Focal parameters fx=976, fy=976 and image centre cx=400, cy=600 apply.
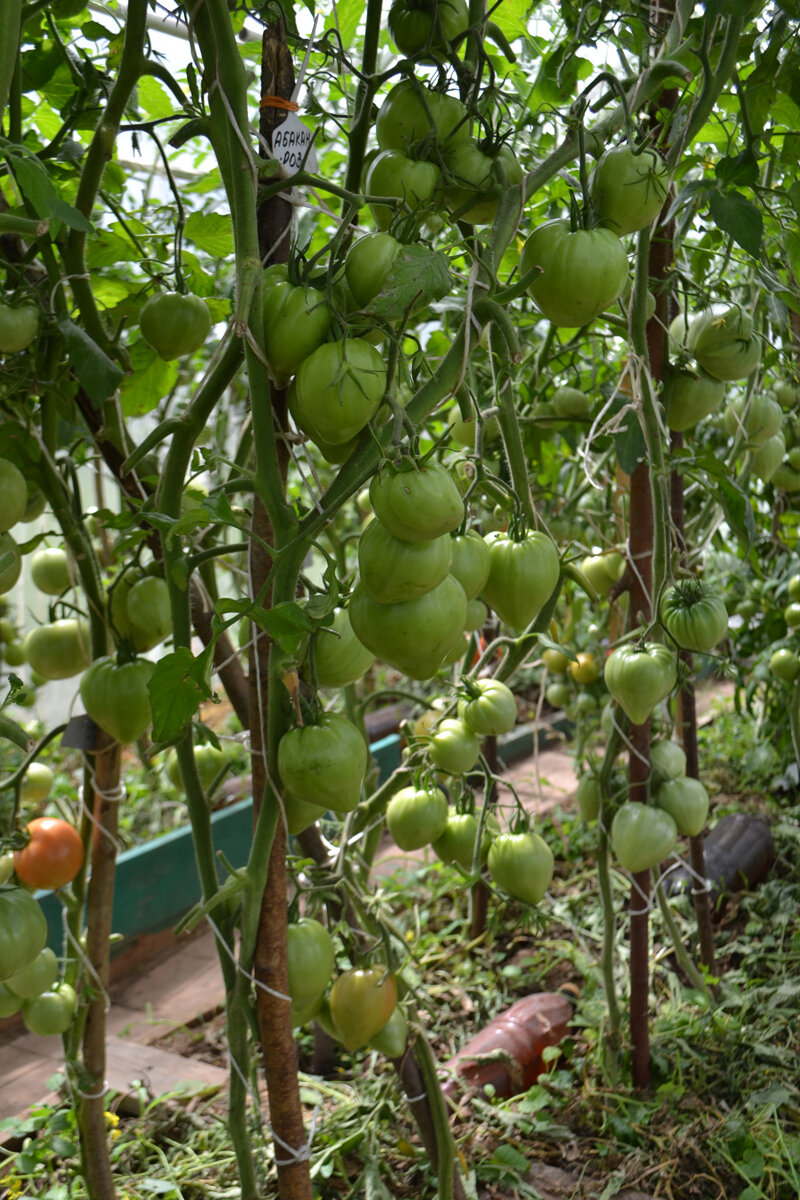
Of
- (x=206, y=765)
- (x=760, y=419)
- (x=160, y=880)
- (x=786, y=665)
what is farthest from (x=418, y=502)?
(x=160, y=880)

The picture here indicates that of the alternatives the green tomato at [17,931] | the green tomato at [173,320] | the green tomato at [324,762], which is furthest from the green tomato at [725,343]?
the green tomato at [17,931]

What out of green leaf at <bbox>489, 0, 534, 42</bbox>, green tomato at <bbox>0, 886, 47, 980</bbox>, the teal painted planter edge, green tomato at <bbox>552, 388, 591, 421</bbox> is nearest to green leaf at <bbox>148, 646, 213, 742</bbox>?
green tomato at <bbox>0, 886, 47, 980</bbox>

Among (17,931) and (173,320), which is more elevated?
(173,320)

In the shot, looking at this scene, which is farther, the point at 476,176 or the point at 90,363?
the point at 90,363

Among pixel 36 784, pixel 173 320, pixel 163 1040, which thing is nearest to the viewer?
pixel 173 320

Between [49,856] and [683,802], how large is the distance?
81 cm

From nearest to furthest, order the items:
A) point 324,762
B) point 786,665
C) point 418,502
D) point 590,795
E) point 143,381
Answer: point 418,502, point 324,762, point 143,381, point 590,795, point 786,665

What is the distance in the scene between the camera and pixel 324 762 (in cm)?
71

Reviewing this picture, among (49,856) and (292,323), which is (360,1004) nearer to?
(49,856)

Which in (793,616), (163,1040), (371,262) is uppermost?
(371,262)

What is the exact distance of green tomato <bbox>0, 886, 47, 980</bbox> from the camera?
847 millimetres

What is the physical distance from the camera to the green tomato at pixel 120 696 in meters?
0.98

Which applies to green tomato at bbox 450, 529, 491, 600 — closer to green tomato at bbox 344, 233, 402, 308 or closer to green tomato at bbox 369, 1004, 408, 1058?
green tomato at bbox 344, 233, 402, 308

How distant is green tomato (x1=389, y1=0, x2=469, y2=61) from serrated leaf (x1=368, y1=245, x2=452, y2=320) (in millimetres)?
243
